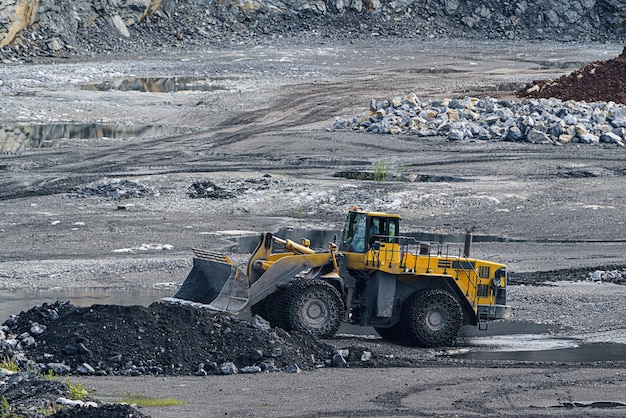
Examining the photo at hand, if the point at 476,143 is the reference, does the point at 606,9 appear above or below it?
above

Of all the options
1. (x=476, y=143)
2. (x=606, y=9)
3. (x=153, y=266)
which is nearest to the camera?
(x=153, y=266)

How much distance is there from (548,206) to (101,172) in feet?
42.4

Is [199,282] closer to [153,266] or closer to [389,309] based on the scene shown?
[389,309]

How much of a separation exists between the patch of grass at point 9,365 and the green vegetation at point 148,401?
63.7 inches

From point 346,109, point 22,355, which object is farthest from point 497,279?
point 346,109

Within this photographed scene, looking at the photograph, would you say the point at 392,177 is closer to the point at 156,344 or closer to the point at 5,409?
the point at 156,344

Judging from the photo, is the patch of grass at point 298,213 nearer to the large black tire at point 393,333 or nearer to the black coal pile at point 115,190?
the black coal pile at point 115,190

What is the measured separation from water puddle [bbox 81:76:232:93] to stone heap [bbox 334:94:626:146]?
1266 cm

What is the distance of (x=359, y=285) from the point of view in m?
17.1

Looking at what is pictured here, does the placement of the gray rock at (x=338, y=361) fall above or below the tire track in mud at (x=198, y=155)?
below

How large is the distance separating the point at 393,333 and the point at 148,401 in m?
5.99

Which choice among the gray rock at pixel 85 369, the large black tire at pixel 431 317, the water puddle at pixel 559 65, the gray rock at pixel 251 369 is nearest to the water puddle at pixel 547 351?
the large black tire at pixel 431 317

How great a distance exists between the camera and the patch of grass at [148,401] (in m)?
12.2

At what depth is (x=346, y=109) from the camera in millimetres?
44469
